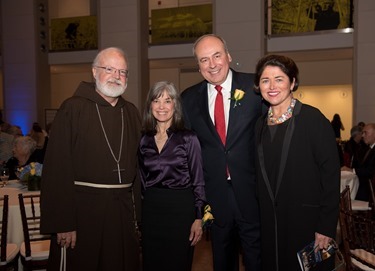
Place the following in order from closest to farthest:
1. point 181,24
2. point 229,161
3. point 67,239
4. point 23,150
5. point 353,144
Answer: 1. point 67,239
2. point 229,161
3. point 23,150
4. point 353,144
5. point 181,24

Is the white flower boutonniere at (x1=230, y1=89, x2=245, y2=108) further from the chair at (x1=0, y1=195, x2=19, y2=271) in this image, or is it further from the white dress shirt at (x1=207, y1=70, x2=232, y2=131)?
the chair at (x1=0, y1=195, x2=19, y2=271)

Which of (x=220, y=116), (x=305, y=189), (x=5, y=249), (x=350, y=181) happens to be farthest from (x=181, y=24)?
(x=305, y=189)

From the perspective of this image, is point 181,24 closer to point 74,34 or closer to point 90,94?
point 74,34

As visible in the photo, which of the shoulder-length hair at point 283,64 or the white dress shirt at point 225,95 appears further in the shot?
the white dress shirt at point 225,95

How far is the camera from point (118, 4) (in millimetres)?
10828

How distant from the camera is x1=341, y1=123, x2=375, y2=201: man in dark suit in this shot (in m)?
5.09

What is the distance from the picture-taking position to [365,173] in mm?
5074

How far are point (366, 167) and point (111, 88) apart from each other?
3960mm

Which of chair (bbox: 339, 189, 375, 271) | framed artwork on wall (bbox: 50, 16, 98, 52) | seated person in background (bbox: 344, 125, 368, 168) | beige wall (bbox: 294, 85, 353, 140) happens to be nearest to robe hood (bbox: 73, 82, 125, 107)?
chair (bbox: 339, 189, 375, 271)

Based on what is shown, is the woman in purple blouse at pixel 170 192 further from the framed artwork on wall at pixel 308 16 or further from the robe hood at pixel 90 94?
the framed artwork on wall at pixel 308 16

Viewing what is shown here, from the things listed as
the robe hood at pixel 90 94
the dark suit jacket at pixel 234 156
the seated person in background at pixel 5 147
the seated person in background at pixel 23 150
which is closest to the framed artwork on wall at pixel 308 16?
the seated person in background at pixel 5 147

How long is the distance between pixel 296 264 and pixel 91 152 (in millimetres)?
1394

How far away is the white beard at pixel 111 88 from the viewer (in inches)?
98.0

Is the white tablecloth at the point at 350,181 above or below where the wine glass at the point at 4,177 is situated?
below
